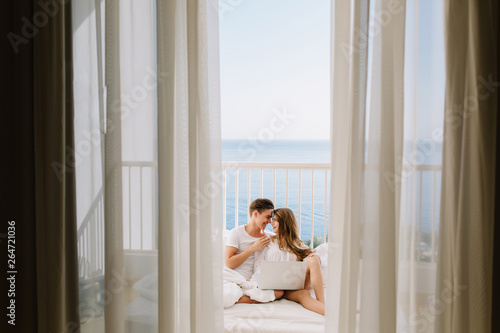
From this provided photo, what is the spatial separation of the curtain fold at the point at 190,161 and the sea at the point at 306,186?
27 cm

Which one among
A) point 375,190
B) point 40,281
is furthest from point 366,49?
point 40,281

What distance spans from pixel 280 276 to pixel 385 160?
1074 mm

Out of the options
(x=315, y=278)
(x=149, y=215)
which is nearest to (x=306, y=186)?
(x=315, y=278)

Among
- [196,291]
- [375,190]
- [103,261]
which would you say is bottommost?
[196,291]

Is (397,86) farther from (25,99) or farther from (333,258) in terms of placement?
(25,99)

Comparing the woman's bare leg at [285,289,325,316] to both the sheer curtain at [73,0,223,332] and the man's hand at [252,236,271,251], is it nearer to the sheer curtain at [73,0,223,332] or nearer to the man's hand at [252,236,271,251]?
the man's hand at [252,236,271,251]

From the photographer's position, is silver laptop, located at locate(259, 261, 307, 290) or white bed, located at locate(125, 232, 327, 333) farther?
silver laptop, located at locate(259, 261, 307, 290)

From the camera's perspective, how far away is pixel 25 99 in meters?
1.55

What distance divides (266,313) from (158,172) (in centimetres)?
97
